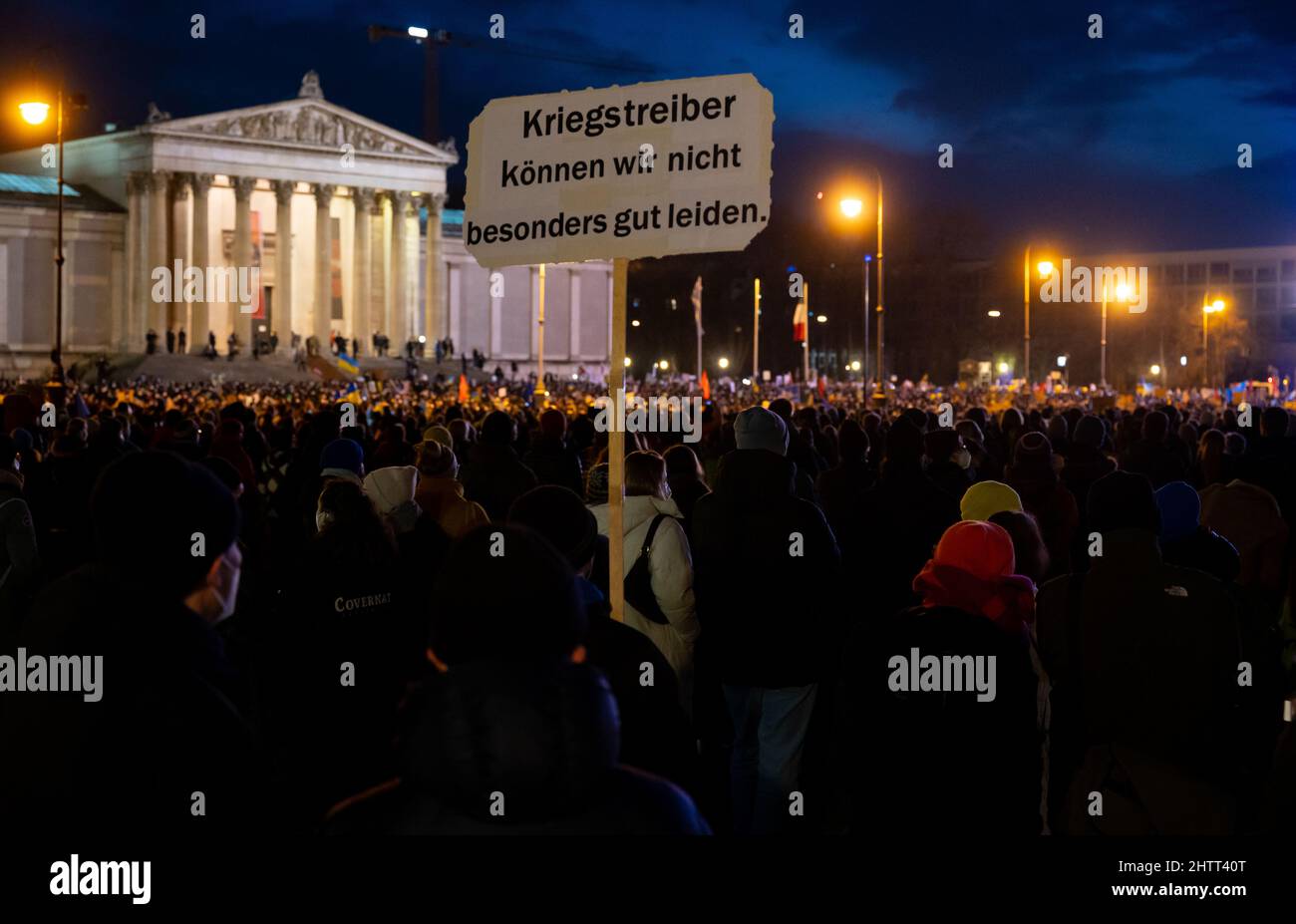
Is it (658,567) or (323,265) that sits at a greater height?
(323,265)

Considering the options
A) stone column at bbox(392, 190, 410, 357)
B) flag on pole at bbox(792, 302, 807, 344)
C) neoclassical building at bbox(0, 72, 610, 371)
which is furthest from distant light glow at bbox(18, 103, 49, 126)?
stone column at bbox(392, 190, 410, 357)

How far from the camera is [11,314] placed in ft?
243

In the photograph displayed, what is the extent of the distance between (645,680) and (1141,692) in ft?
5.52

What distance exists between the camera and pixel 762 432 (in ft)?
23.7

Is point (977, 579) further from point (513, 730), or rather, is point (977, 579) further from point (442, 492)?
point (442, 492)

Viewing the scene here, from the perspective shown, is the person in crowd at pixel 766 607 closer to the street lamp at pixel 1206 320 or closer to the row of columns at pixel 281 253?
the street lamp at pixel 1206 320

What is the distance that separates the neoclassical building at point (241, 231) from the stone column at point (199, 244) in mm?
80

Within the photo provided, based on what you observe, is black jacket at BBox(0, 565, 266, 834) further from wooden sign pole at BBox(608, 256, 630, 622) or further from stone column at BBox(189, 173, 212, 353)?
stone column at BBox(189, 173, 212, 353)

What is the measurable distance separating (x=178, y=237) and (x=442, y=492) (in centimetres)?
7048

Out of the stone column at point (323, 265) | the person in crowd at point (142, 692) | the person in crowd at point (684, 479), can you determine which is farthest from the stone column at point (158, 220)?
the person in crowd at point (142, 692)

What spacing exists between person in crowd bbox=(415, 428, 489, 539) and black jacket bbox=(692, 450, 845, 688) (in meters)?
2.15

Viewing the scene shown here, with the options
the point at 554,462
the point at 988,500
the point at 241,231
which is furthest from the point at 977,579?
the point at 241,231
